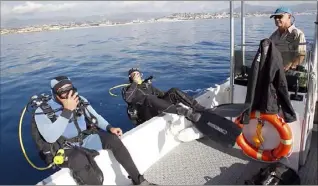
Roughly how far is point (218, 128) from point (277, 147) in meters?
0.55

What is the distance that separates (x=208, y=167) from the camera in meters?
2.84

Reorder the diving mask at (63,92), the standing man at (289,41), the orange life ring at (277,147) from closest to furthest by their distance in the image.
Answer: the diving mask at (63,92)
the orange life ring at (277,147)
the standing man at (289,41)

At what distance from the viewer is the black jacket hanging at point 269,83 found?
93.6 inches

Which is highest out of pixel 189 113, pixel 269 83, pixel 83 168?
pixel 269 83

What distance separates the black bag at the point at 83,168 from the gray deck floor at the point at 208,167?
0.69 metres

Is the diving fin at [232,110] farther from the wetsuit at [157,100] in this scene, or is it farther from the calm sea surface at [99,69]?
the calm sea surface at [99,69]

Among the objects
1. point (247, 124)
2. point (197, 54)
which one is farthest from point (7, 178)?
point (197, 54)

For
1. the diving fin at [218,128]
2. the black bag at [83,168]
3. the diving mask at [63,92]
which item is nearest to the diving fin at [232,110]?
the diving fin at [218,128]

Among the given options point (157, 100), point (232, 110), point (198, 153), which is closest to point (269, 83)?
point (232, 110)

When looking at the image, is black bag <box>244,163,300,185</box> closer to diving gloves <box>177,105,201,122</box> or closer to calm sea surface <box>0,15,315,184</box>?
diving gloves <box>177,105,201,122</box>

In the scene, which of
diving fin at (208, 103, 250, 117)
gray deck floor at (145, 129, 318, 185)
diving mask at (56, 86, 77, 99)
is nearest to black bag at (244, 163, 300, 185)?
gray deck floor at (145, 129, 318, 185)

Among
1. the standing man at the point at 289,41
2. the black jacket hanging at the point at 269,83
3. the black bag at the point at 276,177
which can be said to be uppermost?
the standing man at the point at 289,41

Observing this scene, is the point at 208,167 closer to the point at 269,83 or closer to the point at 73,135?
the point at 269,83

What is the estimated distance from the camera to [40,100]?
90.9 inches
